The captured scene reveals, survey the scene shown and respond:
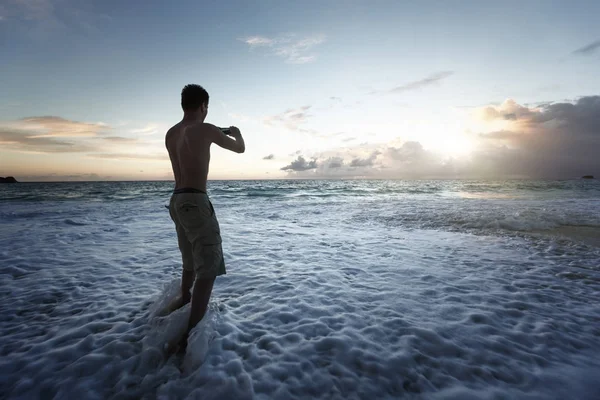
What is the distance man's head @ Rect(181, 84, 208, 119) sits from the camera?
3.10 meters

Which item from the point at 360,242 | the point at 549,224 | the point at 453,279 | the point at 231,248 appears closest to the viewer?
the point at 453,279

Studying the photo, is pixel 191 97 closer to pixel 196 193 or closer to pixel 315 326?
pixel 196 193

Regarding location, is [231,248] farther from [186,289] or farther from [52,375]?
[52,375]

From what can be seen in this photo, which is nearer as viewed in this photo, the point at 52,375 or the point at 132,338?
the point at 52,375

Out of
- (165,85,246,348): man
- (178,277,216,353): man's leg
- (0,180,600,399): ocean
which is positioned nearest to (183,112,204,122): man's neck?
(165,85,246,348): man

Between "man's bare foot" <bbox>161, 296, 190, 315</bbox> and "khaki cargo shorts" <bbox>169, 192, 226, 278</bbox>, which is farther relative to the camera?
"man's bare foot" <bbox>161, 296, 190, 315</bbox>

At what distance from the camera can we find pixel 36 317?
3.66m

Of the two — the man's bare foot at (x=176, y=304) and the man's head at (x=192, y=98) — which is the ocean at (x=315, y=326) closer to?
the man's bare foot at (x=176, y=304)

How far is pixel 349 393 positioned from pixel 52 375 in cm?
259

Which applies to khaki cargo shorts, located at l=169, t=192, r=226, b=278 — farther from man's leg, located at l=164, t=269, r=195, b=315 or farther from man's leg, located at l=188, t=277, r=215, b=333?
man's leg, located at l=164, t=269, r=195, b=315

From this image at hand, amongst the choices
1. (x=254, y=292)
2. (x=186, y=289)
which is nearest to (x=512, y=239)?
(x=254, y=292)

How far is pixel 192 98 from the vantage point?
10.2 feet

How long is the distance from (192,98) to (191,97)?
1 cm

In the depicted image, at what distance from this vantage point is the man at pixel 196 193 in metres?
2.98
